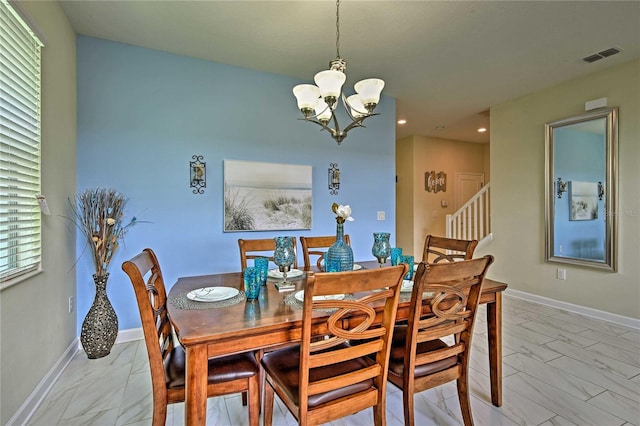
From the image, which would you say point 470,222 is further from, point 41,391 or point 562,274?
point 41,391

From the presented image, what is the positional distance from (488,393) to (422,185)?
183 inches

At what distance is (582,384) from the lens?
2115 millimetres

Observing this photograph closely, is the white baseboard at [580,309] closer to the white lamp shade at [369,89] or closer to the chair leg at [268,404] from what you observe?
the white lamp shade at [369,89]

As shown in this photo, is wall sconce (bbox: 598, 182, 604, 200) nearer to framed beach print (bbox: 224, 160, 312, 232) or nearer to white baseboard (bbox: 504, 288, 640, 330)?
white baseboard (bbox: 504, 288, 640, 330)

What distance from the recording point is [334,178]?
375cm

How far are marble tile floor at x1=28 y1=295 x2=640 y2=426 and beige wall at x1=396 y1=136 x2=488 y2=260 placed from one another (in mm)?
3468

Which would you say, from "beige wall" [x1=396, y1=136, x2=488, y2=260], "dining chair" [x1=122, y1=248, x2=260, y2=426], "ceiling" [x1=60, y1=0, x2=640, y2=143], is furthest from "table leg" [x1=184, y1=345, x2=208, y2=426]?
"beige wall" [x1=396, y1=136, x2=488, y2=260]

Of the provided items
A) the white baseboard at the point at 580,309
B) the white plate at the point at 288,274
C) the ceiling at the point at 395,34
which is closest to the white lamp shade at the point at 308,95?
the ceiling at the point at 395,34

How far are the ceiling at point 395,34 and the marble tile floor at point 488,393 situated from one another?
2.63m

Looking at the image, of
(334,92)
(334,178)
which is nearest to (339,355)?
(334,92)

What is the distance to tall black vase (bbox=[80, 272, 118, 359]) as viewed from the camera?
96.9 inches

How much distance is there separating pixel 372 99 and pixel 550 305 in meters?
3.54

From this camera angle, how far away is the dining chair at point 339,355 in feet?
3.83

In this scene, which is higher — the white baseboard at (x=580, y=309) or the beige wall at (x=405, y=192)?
the beige wall at (x=405, y=192)
